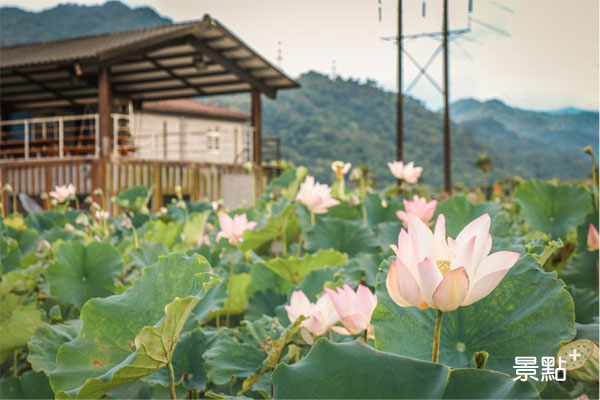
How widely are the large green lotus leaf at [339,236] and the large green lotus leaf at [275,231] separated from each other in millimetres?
70

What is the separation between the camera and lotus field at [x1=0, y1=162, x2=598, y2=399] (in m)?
0.37

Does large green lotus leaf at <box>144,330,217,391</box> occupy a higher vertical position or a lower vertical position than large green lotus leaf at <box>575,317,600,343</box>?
lower

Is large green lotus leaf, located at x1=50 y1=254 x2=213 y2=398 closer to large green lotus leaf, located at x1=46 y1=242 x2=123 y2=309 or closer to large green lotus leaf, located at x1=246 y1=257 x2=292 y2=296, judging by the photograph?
large green lotus leaf, located at x1=246 y1=257 x2=292 y2=296

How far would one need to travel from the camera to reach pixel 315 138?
74.5ft

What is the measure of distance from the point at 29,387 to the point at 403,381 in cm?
63

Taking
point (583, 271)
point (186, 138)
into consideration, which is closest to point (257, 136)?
point (186, 138)

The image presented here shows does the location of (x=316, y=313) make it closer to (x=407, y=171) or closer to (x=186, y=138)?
(x=407, y=171)

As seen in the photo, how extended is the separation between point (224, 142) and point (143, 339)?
47.8 ft

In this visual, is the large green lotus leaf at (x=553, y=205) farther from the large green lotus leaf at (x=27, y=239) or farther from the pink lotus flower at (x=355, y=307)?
the large green lotus leaf at (x=27, y=239)

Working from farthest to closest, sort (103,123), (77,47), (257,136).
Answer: (257,136) < (77,47) < (103,123)

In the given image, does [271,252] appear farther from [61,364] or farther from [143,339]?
[143,339]

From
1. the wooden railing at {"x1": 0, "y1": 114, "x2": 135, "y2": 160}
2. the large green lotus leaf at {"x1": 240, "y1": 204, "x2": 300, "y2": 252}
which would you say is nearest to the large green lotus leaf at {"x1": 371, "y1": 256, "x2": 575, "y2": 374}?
the large green lotus leaf at {"x1": 240, "y1": 204, "x2": 300, "y2": 252}

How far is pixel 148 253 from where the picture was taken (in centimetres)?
112

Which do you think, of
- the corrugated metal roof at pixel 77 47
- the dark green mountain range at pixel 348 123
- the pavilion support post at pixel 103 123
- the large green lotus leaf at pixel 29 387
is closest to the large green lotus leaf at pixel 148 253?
the large green lotus leaf at pixel 29 387
